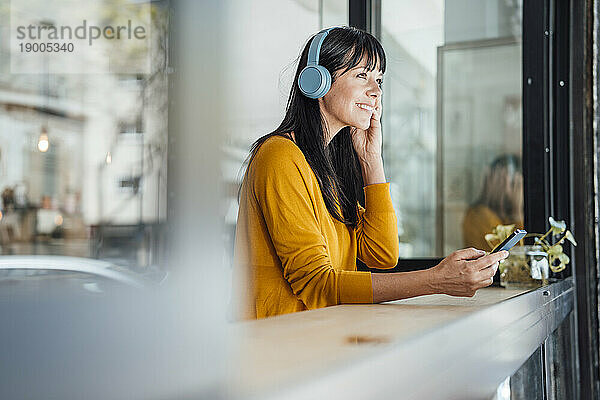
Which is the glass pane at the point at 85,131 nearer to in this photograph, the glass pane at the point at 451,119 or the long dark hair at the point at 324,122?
Answer: the long dark hair at the point at 324,122

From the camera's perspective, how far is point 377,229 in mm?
987

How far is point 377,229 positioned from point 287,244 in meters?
0.25

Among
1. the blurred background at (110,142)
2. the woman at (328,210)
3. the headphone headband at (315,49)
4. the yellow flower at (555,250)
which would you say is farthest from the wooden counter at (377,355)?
the yellow flower at (555,250)

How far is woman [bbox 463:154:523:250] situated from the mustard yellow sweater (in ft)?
2.37

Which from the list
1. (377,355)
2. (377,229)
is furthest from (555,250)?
(377,355)

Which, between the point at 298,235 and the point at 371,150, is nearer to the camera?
the point at 298,235

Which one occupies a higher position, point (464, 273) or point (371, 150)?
point (371, 150)

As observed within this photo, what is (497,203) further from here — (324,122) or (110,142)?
(110,142)

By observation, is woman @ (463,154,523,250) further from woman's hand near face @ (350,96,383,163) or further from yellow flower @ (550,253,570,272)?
woman's hand near face @ (350,96,383,163)

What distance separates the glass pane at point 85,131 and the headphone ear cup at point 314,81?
2.09ft

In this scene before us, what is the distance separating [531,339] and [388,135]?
1112mm

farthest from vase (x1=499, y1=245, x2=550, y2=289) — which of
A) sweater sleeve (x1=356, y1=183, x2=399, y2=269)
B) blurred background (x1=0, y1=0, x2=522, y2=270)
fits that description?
blurred background (x1=0, y1=0, x2=522, y2=270)

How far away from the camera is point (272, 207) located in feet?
2.58

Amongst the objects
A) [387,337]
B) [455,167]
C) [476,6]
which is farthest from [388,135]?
[387,337]
